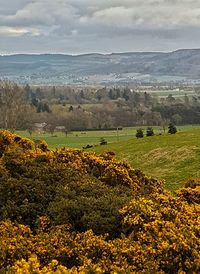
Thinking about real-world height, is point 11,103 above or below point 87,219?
above

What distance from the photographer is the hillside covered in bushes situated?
7785 mm

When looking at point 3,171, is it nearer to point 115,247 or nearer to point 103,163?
point 103,163

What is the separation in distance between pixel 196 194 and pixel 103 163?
284cm

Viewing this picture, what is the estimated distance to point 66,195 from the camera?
34.7 ft

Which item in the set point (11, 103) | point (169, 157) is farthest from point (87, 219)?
point (11, 103)

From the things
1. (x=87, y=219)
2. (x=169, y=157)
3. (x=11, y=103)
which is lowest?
(x=169, y=157)

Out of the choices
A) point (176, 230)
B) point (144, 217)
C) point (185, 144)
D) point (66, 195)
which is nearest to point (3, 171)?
point (66, 195)

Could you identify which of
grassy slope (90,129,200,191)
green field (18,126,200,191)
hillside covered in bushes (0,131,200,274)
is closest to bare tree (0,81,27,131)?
green field (18,126,200,191)

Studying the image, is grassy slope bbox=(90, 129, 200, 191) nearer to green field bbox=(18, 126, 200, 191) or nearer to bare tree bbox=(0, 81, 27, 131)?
green field bbox=(18, 126, 200, 191)

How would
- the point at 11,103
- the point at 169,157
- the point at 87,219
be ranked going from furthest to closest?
the point at 11,103 < the point at 169,157 < the point at 87,219

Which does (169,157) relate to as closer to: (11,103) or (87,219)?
(87,219)

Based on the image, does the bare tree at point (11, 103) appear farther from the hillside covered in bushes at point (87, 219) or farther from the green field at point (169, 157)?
the hillside covered in bushes at point (87, 219)

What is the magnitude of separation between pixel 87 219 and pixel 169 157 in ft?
79.9

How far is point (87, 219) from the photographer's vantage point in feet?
31.3
